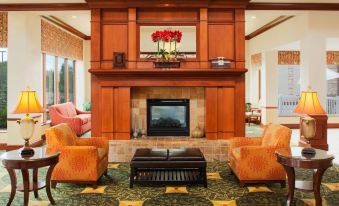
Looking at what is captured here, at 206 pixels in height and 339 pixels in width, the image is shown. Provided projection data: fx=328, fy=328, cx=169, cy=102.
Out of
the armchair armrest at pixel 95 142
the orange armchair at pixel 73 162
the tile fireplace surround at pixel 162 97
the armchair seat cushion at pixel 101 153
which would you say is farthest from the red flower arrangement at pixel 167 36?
the orange armchair at pixel 73 162

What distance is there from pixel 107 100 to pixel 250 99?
743 cm

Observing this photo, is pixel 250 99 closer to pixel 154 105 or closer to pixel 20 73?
pixel 154 105

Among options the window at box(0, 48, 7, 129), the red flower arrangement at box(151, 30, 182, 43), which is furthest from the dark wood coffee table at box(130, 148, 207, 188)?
the window at box(0, 48, 7, 129)

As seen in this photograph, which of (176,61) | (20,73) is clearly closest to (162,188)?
(176,61)

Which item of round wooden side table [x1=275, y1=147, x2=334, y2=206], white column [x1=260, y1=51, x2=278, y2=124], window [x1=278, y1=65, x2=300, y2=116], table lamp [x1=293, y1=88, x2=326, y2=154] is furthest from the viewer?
window [x1=278, y1=65, x2=300, y2=116]

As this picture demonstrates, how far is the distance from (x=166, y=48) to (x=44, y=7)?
111 inches

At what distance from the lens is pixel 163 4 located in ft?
21.1

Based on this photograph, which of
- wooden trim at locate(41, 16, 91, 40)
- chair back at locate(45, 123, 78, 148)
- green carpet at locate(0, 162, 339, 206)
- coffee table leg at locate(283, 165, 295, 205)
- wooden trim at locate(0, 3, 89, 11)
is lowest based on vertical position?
green carpet at locate(0, 162, 339, 206)

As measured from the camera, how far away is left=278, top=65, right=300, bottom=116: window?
12.1 meters

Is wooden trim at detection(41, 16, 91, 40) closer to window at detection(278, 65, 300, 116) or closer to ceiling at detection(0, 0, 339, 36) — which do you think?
ceiling at detection(0, 0, 339, 36)

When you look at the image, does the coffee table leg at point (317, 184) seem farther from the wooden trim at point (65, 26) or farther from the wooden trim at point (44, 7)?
the wooden trim at point (65, 26)

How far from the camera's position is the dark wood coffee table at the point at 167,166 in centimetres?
464

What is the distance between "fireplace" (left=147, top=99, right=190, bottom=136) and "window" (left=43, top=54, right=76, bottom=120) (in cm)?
352

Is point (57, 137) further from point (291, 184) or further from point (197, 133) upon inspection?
point (291, 184)
